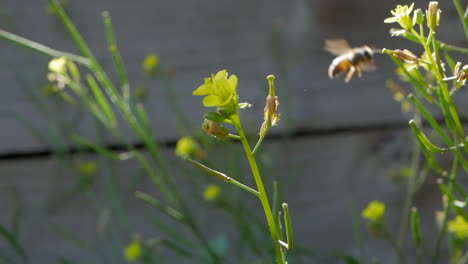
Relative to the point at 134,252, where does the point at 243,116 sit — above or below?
above

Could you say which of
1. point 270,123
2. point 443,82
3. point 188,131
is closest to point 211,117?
point 270,123

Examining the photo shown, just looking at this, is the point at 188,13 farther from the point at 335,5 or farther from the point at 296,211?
the point at 296,211

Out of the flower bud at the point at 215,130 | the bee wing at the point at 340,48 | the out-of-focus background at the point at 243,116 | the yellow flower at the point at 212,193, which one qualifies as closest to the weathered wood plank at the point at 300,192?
the out-of-focus background at the point at 243,116

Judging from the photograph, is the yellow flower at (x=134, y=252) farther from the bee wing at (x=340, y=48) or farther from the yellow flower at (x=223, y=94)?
the yellow flower at (x=223, y=94)

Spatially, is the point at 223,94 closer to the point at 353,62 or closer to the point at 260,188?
the point at 260,188

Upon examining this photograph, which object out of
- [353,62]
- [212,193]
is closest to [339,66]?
[353,62]

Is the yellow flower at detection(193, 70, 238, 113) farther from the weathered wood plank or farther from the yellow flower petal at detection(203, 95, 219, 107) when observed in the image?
the weathered wood plank

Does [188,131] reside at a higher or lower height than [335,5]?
lower

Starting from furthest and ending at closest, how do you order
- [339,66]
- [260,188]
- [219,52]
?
[219,52], [339,66], [260,188]
